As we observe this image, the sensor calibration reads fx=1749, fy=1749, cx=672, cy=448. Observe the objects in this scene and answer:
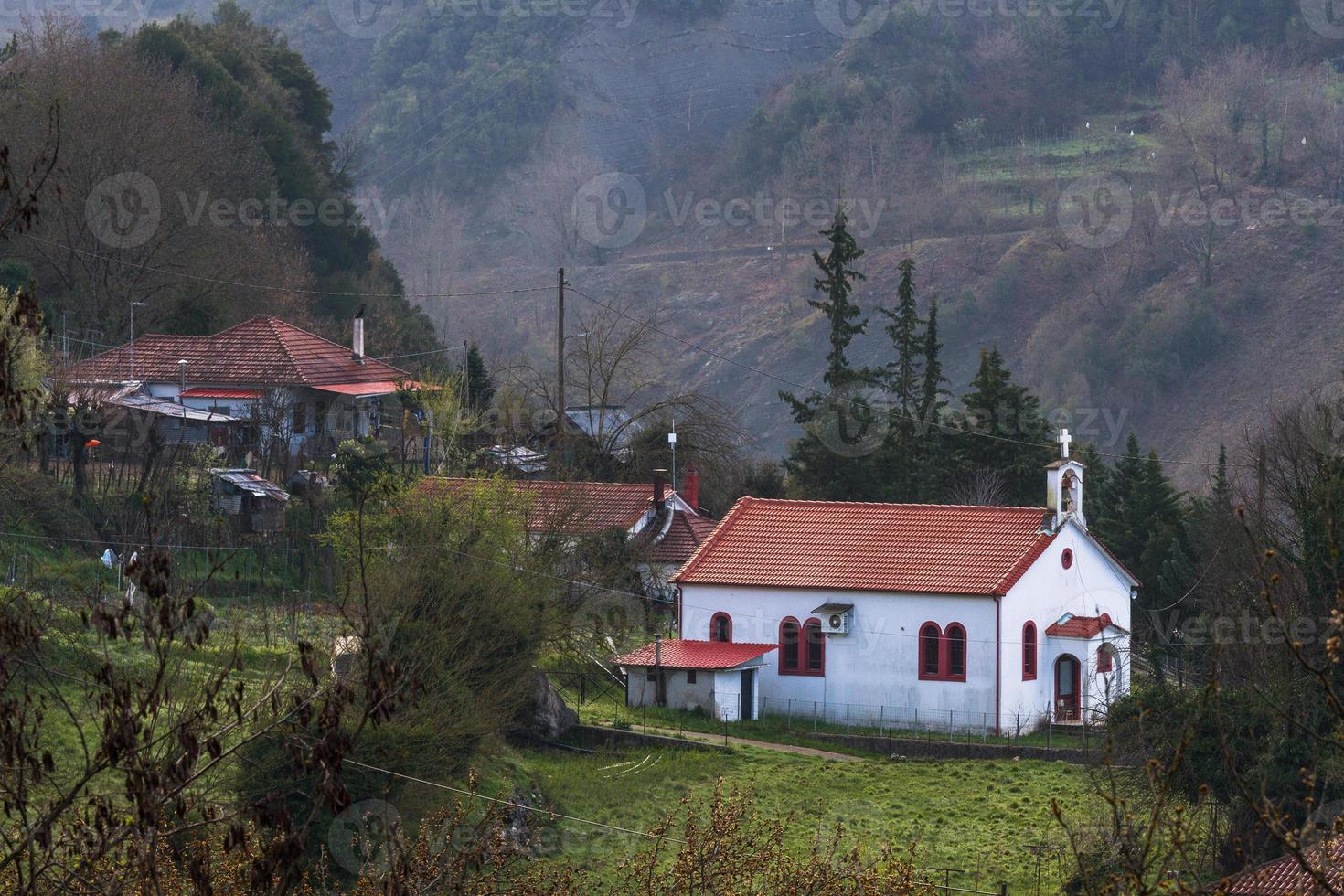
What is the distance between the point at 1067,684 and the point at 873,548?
469cm

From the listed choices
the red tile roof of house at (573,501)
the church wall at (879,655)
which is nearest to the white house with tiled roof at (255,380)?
the red tile roof of house at (573,501)

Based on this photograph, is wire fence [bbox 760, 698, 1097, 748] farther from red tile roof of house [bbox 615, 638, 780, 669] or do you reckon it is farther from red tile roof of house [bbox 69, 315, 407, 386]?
red tile roof of house [bbox 69, 315, 407, 386]

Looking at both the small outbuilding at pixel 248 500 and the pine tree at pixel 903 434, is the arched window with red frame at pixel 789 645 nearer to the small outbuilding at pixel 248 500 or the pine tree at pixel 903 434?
the small outbuilding at pixel 248 500

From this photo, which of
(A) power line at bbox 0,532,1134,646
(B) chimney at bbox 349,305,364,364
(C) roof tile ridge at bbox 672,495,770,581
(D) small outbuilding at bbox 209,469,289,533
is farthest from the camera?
(B) chimney at bbox 349,305,364,364

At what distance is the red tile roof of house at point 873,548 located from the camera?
34.4 metres

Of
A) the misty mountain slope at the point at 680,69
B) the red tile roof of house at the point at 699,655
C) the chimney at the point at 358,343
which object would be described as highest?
the misty mountain slope at the point at 680,69

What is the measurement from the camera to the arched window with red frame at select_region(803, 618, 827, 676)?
34500 millimetres

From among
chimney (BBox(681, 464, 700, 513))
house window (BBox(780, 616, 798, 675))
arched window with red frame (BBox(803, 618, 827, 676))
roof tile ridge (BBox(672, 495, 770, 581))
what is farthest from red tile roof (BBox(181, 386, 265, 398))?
arched window with red frame (BBox(803, 618, 827, 676))

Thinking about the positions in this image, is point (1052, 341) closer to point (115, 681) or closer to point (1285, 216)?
point (1285, 216)

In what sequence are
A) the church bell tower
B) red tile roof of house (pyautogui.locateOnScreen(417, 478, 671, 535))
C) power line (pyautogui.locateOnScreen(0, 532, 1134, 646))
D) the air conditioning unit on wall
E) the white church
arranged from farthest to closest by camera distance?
red tile roof of house (pyautogui.locateOnScreen(417, 478, 671, 535)) → the church bell tower → the air conditioning unit on wall → the white church → power line (pyautogui.locateOnScreen(0, 532, 1134, 646))

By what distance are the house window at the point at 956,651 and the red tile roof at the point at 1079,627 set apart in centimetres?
204

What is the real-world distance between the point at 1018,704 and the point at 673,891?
21293 millimetres

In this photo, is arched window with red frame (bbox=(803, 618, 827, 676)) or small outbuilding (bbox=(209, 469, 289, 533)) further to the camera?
small outbuilding (bbox=(209, 469, 289, 533))

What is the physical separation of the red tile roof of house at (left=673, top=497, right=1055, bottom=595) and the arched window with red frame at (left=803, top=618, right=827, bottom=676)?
0.78 metres
